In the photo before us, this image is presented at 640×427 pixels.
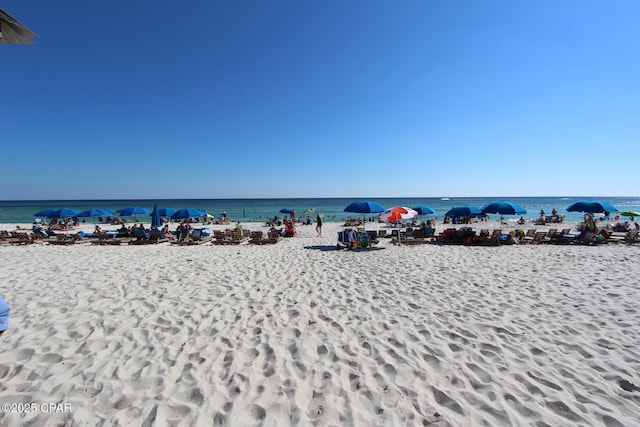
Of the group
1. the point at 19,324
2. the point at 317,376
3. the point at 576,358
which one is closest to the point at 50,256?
the point at 19,324

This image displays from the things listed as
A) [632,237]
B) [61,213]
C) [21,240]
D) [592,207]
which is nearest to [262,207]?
[61,213]

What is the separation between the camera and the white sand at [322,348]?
268cm

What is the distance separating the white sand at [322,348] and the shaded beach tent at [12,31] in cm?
382

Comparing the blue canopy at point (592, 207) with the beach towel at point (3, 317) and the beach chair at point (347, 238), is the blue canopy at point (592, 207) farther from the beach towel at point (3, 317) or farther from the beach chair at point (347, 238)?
the beach towel at point (3, 317)

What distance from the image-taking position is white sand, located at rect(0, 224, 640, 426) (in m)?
2.68

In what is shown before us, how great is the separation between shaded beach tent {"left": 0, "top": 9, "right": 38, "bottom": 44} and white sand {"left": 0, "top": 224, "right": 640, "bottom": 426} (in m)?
3.82

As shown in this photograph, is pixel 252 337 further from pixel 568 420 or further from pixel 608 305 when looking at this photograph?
pixel 608 305

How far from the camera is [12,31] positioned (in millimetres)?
3104

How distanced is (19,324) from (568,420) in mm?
7155

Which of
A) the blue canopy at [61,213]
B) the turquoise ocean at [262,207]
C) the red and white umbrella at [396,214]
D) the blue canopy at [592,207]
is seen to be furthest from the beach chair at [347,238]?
the blue canopy at [61,213]

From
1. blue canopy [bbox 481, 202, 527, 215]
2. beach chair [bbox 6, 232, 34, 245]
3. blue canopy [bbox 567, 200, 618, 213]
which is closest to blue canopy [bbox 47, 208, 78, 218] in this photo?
beach chair [bbox 6, 232, 34, 245]

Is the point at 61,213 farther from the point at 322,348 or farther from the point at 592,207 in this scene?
the point at 592,207

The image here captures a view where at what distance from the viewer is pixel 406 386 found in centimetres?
298

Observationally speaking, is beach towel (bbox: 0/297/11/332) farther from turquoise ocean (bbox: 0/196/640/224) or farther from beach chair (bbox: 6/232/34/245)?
turquoise ocean (bbox: 0/196/640/224)
